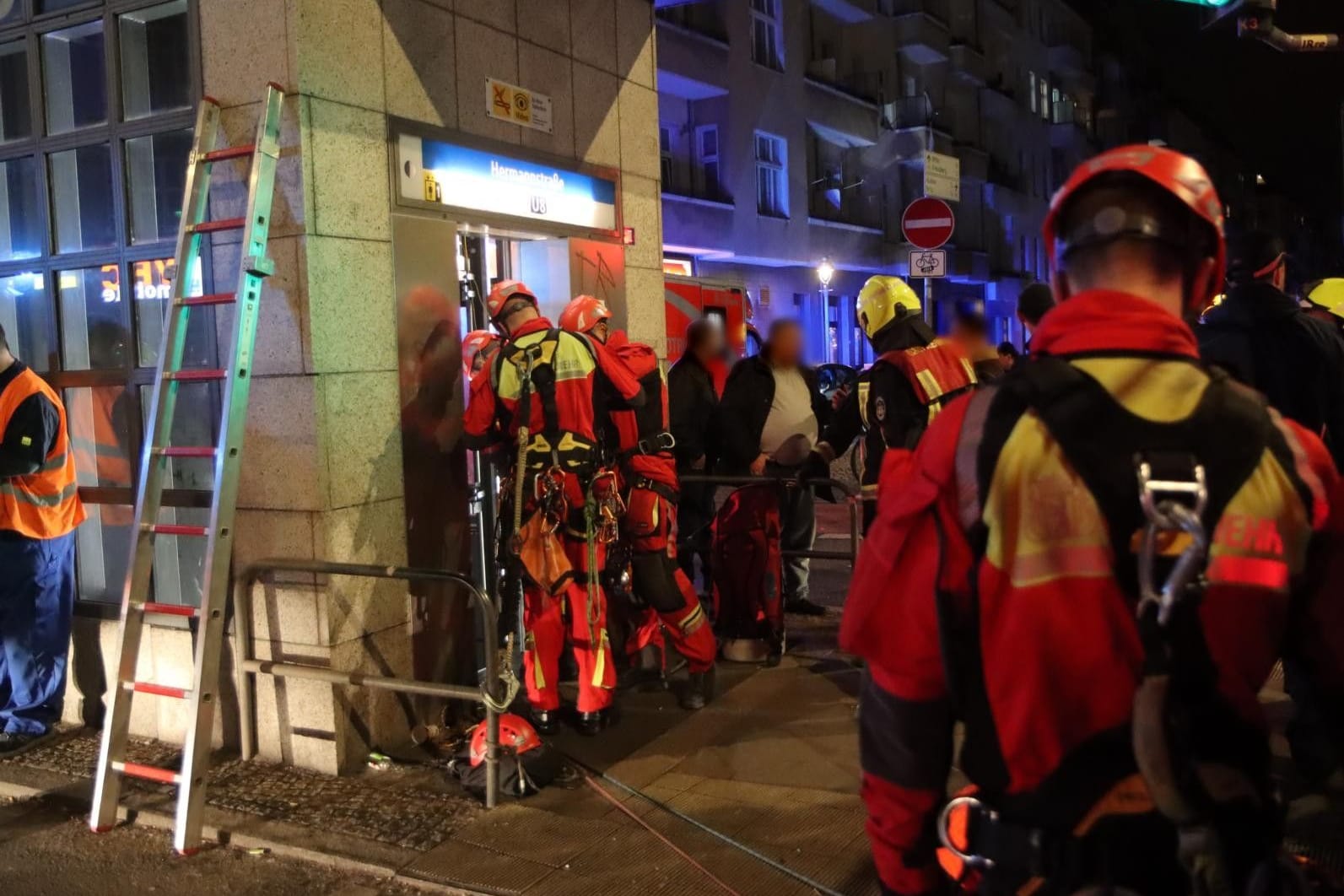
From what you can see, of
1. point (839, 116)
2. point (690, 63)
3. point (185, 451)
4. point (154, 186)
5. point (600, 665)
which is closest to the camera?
point (185, 451)

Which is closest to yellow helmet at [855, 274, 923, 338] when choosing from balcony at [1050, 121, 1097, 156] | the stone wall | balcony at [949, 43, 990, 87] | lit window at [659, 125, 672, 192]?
the stone wall

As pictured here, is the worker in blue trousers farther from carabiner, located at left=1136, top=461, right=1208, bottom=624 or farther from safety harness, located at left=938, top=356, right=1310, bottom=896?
carabiner, located at left=1136, top=461, right=1208, bottom=624

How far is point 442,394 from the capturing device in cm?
570

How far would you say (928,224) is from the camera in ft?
33.5

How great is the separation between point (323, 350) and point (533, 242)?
1.90 metres

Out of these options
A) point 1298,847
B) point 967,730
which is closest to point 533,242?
point 1298,847

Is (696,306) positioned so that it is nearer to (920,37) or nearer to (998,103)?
(920,37)

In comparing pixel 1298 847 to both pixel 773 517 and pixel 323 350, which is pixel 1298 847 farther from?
pixel 323 350

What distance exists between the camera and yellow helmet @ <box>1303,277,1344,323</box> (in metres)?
6.70

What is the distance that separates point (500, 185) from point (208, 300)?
1.77m

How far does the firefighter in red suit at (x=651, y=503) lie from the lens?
5.86 metres

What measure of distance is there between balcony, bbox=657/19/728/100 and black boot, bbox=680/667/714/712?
56.1 ft

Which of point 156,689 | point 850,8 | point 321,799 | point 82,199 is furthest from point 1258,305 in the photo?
point 850,8

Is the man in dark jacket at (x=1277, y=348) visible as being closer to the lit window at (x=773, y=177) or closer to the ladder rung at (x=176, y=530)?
the ladder rung at (x=176, y=530)
